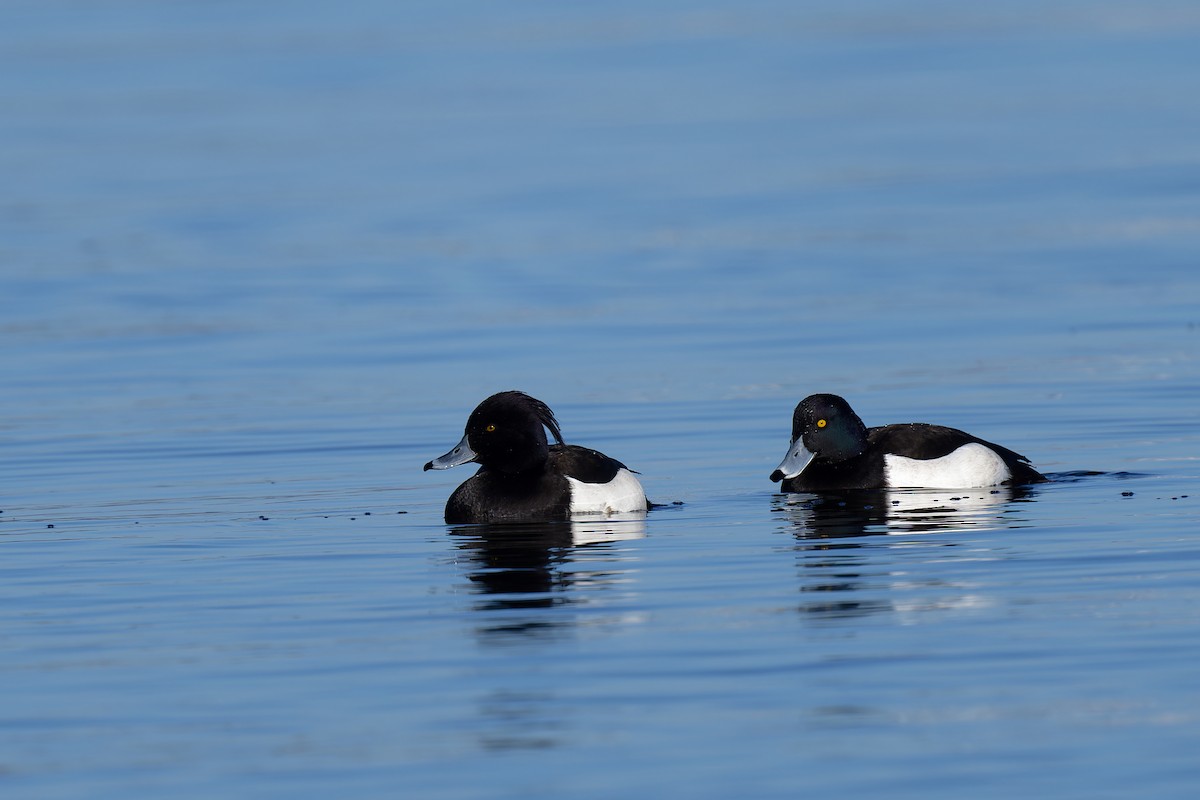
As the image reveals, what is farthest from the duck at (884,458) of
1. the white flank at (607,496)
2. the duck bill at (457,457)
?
the duck bill at (457,457)

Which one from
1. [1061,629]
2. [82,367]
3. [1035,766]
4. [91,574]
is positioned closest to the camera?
[1035,766]

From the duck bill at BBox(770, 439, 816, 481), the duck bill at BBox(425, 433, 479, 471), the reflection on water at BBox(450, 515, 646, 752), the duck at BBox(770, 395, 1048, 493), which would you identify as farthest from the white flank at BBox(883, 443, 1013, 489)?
the duck bill at BBox(425, 433, 479, 471)

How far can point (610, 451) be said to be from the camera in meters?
17.5

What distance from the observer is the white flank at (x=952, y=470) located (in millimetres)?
15281

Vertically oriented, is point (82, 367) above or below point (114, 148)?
below

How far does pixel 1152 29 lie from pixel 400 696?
55175mm

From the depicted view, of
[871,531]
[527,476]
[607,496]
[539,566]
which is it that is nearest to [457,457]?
[527,476]

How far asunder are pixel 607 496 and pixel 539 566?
6.20 ft

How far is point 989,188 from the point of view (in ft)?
120

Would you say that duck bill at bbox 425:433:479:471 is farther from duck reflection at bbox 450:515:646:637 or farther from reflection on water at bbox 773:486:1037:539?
reflection on water at bbox 773:486:1037:539

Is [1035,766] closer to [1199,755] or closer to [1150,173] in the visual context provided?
[1199,755]

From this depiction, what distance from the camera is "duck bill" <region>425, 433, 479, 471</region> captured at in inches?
573

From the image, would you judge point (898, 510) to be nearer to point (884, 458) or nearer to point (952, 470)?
point (952, 470)

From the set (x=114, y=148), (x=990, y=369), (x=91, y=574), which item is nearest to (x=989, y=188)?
(x=990, y=369)
